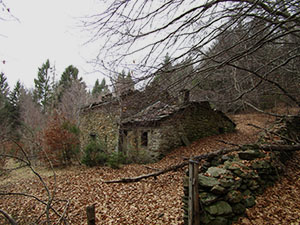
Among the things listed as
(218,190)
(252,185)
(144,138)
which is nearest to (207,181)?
(218,190)

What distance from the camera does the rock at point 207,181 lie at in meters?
2.98

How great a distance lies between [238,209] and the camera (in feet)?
9.86

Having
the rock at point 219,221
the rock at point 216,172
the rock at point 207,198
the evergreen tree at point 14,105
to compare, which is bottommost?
the rock at point 219,221

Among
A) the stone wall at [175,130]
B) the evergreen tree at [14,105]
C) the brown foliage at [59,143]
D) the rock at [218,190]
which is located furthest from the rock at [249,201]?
the evergreen tree at [14,105]

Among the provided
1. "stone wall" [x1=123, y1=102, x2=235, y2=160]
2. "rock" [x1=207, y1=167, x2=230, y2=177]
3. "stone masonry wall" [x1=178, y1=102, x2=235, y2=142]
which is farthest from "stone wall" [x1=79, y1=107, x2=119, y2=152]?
"rock" [x1=207, y1=167, x2=230, y2=177]

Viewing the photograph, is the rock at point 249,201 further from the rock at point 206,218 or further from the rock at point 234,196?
the rock at point 206,218

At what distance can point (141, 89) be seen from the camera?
3.33m

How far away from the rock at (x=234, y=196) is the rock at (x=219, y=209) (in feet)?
0.39

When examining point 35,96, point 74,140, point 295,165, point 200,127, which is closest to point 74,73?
point 35,96

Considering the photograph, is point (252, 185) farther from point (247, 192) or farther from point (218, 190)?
point (218, 190)

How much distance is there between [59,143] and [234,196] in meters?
9.04

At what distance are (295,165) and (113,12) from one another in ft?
21.5

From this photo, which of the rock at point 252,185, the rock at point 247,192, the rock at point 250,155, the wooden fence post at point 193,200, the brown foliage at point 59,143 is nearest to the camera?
the wooden fence post at point 193,200

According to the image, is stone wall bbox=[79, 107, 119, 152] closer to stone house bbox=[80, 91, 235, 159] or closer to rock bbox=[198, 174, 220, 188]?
stone house bbox=[80, 91, 235, 159]
